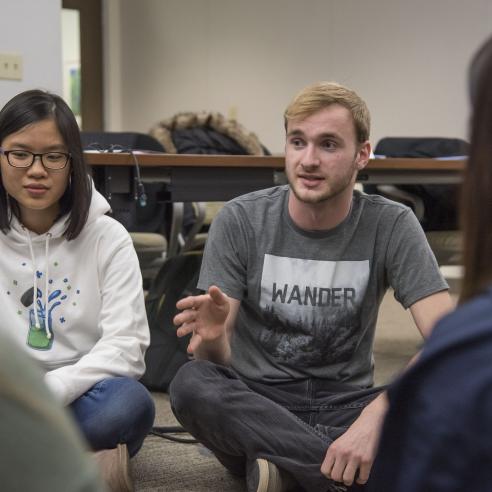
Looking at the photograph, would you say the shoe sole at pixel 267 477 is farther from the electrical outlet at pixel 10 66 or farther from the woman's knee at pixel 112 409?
the electrical outlet at pixel 10 66

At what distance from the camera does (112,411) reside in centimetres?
168

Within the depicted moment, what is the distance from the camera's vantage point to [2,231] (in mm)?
1810

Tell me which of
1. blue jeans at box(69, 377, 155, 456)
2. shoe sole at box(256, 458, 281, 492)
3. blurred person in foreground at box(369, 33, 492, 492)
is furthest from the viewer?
blue jeans at box(69, 377, 155, 456)

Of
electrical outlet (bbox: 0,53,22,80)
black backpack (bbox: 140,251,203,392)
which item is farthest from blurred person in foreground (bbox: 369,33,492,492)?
electrical outlet (bbox: 0,53,22,80)

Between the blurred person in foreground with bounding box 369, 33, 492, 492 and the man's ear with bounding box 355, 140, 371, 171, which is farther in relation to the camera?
the man's ear with bounding box 355, 140, 371, 171

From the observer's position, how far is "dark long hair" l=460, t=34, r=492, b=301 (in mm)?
579

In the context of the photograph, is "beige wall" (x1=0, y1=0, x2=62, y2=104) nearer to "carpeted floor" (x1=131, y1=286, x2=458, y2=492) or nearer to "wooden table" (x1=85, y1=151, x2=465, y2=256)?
"wooden table" (x1=85, y1=151, x2=465, y2=256)

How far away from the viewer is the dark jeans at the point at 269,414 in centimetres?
161

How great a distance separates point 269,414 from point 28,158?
762 millimetres

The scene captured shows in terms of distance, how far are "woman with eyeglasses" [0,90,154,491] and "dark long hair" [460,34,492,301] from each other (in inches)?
47.3

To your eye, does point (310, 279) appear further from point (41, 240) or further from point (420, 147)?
point (420, 147)

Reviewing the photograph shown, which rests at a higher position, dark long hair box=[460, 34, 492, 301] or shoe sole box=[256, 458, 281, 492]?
dark long hair box=[460, 34, 492, 301]

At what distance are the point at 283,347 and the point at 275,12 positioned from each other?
14.9ft

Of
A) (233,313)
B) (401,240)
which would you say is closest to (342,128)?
(401,240)
